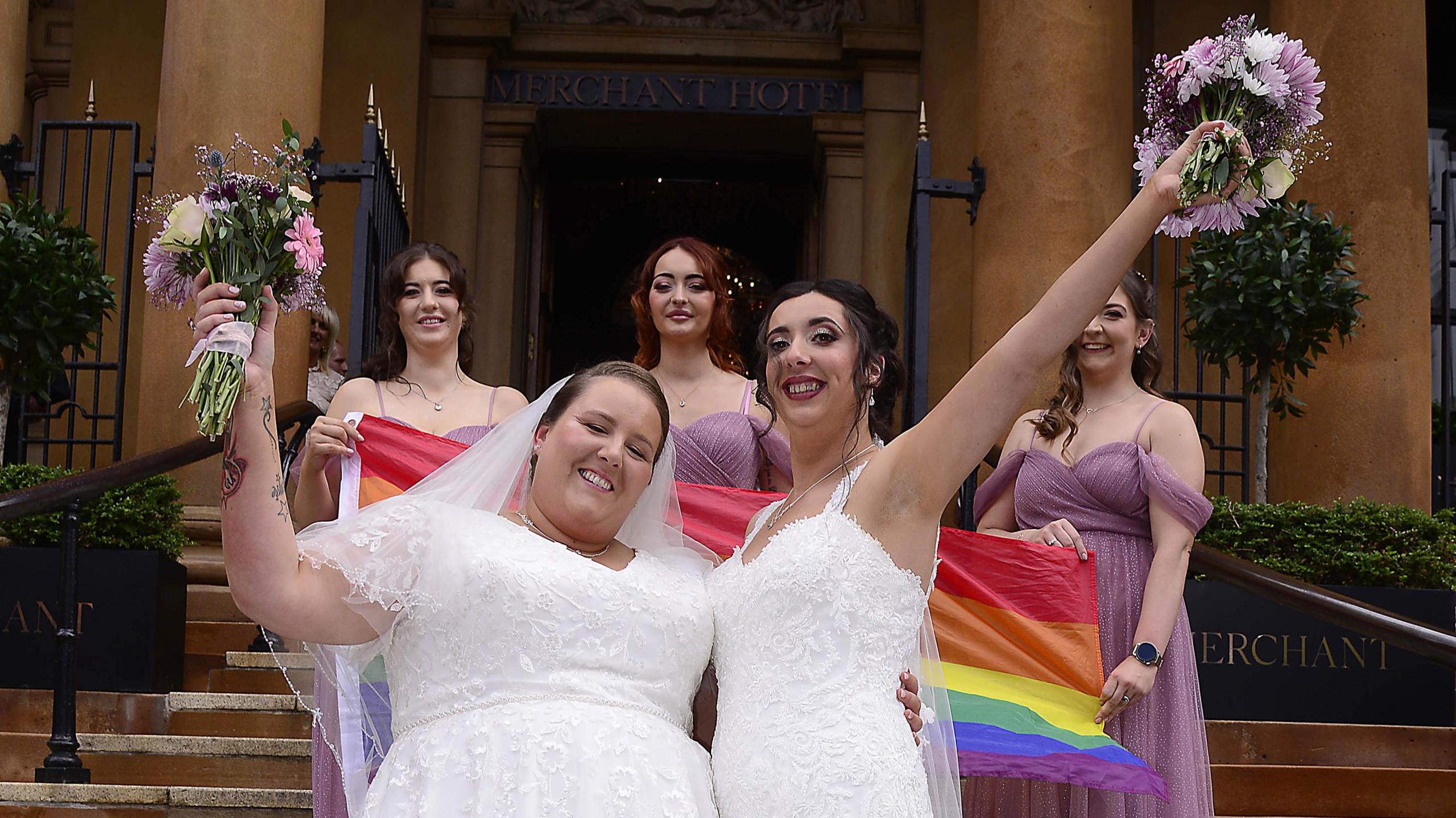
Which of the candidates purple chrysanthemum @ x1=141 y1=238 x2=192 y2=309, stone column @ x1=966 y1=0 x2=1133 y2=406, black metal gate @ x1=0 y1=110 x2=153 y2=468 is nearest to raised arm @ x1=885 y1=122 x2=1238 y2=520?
purple chrysanthemum @ x1=141 y1=238 x2=192 y2=309

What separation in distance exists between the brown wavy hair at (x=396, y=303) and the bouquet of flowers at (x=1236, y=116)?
283 centimetres

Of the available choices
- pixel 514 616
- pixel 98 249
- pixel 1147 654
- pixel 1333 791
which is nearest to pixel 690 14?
pixel 98 249

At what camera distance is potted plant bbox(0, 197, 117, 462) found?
7418 mm

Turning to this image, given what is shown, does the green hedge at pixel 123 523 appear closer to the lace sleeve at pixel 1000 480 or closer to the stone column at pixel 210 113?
the stone column at pixel 210 113

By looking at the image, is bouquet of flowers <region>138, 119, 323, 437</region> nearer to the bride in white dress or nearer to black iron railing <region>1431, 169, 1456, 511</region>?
the bride in white dress

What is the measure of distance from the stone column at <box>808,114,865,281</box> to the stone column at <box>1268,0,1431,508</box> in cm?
370

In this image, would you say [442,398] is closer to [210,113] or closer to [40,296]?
[40,296]

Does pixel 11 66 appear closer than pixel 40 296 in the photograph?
No

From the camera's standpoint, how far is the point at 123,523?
662 centimetres

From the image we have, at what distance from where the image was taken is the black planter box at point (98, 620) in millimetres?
6398

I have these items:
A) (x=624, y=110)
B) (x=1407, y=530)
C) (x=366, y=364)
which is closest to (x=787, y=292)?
(x=366, y=364)

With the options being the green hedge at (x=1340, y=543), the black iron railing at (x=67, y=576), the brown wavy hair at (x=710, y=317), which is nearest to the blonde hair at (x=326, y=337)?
the black iron railing at (x=67, y=576)

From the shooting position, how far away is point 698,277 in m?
5.41

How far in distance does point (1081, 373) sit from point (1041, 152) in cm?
374
